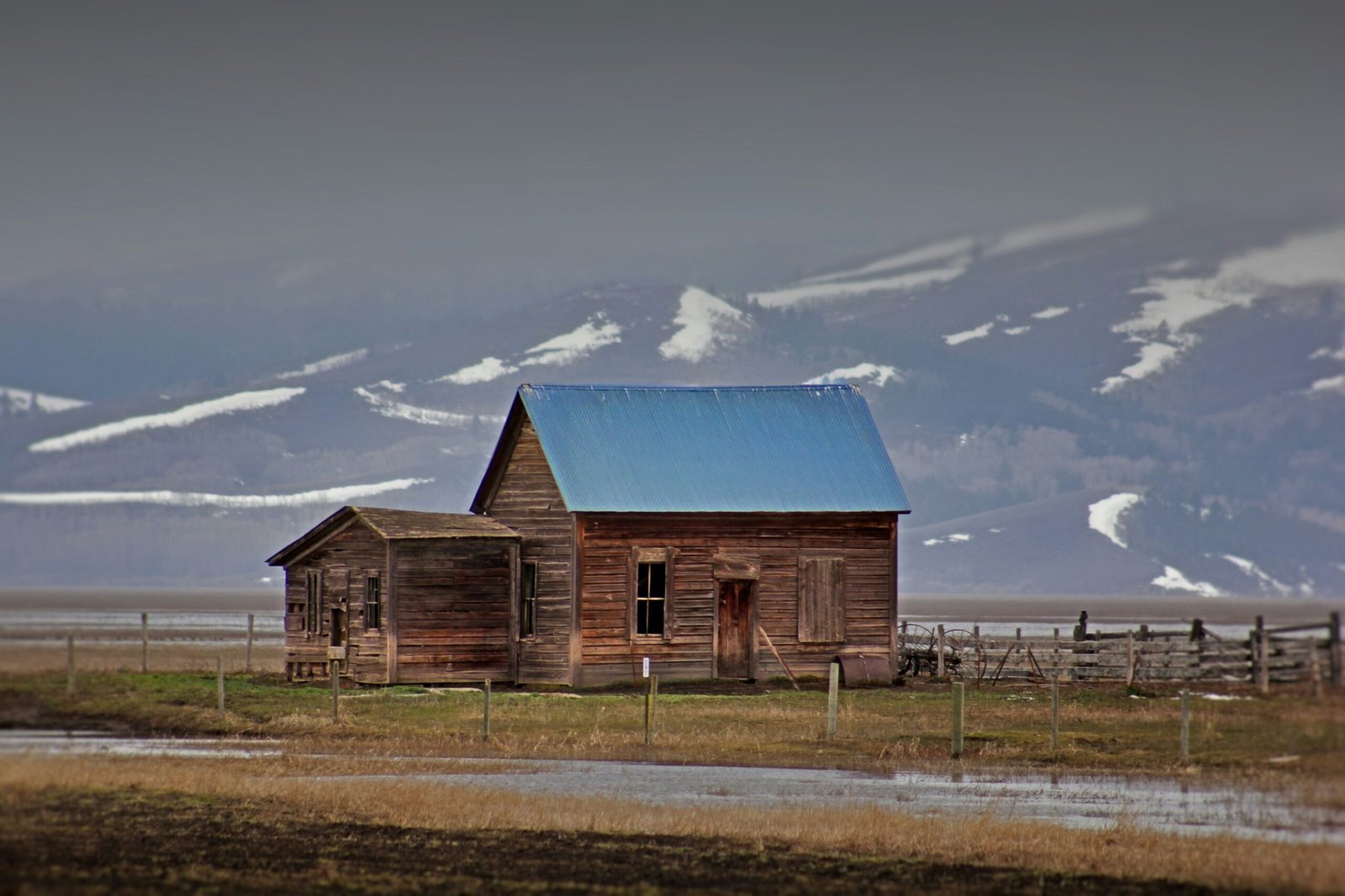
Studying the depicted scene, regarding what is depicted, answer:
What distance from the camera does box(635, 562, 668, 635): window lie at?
175 ft

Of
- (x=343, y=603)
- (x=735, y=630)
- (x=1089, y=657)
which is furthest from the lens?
(x=1089, y=657)

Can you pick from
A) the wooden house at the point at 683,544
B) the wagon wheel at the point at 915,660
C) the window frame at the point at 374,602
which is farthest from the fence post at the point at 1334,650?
the wagon wheel at the point at 915,660

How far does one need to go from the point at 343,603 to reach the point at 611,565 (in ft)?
25.0

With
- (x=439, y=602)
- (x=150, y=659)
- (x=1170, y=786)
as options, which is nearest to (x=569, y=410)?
(x=439, y=602)

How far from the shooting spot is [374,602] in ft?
170

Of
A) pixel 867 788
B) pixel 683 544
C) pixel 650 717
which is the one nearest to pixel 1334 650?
pixel 867 788

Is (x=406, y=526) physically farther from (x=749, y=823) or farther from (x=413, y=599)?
(x=749, y=823)

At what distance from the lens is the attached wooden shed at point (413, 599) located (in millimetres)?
50969

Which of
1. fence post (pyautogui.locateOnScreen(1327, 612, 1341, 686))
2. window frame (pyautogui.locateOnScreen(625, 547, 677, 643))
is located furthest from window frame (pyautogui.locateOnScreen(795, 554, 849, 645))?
fence post (pyautogui.locateOnScreen(1327, 612, 1341, 686))

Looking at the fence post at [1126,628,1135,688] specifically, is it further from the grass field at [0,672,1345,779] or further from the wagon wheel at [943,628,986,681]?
the wagon wheel at [943,628,986,681]

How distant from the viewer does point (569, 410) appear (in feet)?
189

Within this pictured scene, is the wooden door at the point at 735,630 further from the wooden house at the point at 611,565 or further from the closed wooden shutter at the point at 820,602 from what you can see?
the closed wooden shutter at the point at 820,602

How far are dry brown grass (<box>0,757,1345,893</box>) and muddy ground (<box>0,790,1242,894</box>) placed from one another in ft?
1.61

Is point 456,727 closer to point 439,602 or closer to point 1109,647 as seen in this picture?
point 439,602
